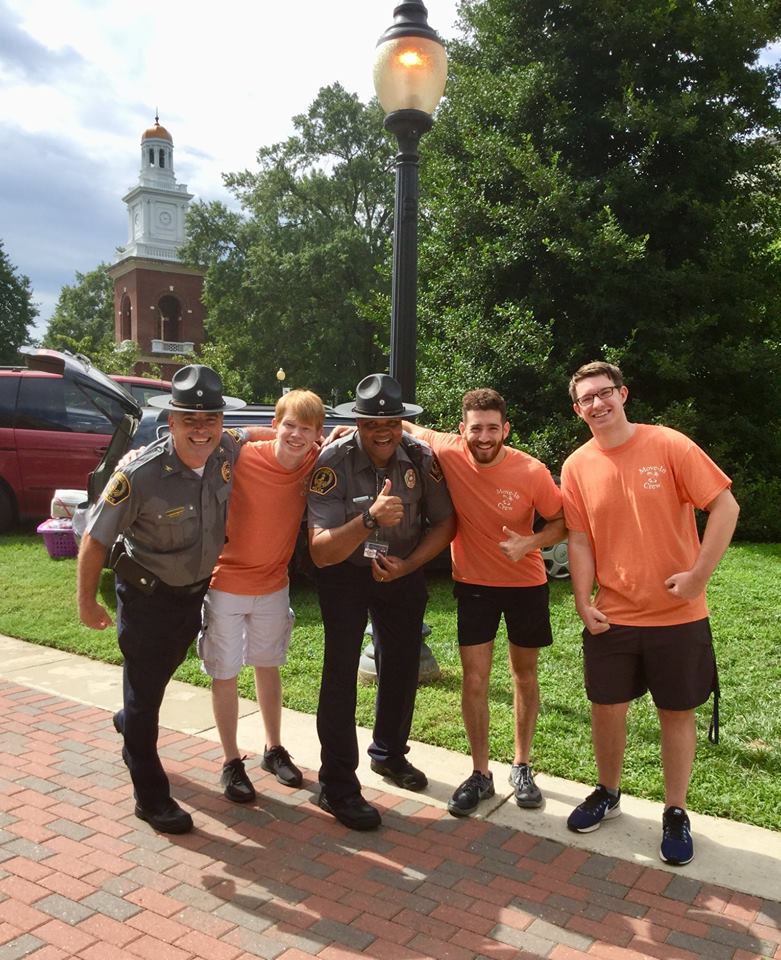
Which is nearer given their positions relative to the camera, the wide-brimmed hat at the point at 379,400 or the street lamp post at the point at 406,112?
the wide-brimmed hat at the point at 379,400

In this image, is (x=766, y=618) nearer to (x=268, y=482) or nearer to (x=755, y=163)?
(x=268, y=482)

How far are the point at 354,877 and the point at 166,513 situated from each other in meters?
1.62

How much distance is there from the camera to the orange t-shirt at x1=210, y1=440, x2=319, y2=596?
3.77m

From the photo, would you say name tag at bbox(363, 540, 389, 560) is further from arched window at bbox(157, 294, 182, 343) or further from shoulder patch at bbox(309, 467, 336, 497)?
arched window at bbox(157, 294, 182, 343)

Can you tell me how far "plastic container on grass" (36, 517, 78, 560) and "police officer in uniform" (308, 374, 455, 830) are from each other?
5.88m

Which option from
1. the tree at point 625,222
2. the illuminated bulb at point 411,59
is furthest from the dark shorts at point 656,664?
the tree at point 625,222

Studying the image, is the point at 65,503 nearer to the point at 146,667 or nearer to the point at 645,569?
the point at 146,667

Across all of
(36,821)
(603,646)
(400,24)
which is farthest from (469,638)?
(400,24)

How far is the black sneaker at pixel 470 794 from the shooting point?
146 inches

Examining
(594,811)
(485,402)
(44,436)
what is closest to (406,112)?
(485,402)

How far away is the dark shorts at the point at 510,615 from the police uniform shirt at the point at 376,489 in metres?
0.41

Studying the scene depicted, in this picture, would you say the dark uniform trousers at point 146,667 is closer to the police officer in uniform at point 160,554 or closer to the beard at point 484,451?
the police officer in uniform at point 160,554

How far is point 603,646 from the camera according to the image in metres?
3.49

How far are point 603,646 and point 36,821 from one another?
8.23 feet
